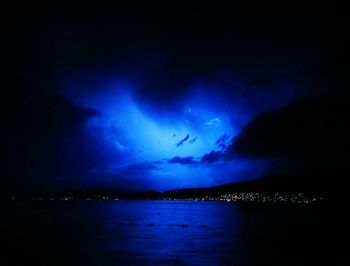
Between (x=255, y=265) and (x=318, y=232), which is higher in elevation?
(x=318, y=232)

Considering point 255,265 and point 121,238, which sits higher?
point 121,238

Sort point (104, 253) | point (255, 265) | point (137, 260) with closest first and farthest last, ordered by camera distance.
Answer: point (255, 265)
point (137, 260)
point (104, 253)

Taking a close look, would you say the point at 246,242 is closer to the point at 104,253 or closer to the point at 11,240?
the point at 104,253

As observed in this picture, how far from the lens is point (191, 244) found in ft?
219

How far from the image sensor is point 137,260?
163 ft

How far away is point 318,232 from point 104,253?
4367 centimetres

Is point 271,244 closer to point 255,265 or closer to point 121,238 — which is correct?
point 255,265

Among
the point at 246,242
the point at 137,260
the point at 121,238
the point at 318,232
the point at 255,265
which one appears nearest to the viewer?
the point at 255,265

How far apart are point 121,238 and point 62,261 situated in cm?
2655

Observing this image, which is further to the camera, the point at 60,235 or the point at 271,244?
the point at 60,235

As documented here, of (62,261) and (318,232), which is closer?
(62,261)

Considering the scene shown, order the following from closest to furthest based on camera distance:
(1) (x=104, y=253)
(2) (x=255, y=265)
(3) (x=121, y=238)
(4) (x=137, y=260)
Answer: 1. (2) (x=255, y=265)
2. (4) (x=137, y=260)
3. (1) (x=104, y=253)
4. (3) (x=121, y=238)

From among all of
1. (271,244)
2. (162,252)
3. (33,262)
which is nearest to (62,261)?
(33,262)

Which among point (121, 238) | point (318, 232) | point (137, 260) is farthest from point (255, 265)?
point (318, 232)
